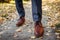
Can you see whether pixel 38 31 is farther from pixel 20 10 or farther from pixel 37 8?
pixel 20 10

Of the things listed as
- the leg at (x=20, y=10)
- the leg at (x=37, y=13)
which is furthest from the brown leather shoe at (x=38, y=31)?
the leg at (x=20, y=10)

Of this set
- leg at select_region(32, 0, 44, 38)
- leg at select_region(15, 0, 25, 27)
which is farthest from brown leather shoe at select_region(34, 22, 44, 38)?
leg at select_region(15, 0, 25, 27)

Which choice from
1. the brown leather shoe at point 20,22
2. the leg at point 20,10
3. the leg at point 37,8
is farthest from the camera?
the brown leather shoe at point 20,22

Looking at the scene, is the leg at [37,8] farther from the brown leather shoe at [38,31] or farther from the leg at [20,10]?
the leg at [20,10]

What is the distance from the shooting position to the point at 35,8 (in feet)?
6.79

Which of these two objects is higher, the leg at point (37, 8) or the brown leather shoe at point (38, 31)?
the leg at point (37, 8)

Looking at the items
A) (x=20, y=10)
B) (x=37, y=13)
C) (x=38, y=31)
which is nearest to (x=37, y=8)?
(x=37, y=13)

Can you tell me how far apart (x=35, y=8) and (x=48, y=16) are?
1013 millimetres

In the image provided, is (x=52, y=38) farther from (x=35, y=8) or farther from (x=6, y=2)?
(x=6, y=2)

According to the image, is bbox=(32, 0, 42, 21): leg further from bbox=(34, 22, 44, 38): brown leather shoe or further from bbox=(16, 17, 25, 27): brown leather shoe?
bbox=(16, 17, 25, 27): brown leather shoe

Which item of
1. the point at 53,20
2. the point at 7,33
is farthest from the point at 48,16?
the point at 7,33

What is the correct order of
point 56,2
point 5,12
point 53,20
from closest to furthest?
point 53,20 → point 5,12 → point 56,2

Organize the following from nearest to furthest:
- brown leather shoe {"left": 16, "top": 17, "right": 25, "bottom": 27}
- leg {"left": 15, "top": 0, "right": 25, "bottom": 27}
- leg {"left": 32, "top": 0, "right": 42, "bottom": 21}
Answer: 1. leg {"left": 32, "top": 0, "right": 42, "bottom": 21}
2. leg {"left": 15, "top": 0, "right": 25, "bottom": 27}
3. brown leather shoe {"left": 16, "top": 17, "right": 25, "bottom": 27}

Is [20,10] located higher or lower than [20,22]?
higher
